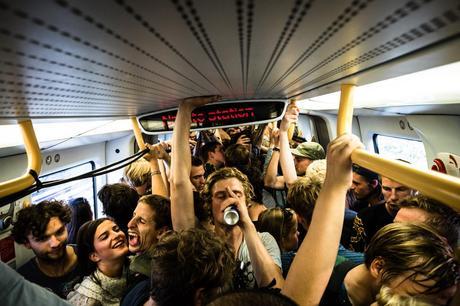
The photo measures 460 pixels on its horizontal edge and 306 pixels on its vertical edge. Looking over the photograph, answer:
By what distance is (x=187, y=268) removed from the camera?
1195 mm

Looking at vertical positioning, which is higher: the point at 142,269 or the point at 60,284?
the point at 142,269

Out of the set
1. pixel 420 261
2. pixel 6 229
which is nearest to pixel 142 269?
pixel 420 261

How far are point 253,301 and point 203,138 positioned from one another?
15.7 ft

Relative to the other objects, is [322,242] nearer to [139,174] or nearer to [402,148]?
[139,174]

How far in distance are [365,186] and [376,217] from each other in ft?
1.57

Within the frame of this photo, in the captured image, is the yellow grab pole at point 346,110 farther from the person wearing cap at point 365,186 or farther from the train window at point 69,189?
the train window at point 69,189

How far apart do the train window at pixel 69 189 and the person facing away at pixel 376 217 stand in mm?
3437

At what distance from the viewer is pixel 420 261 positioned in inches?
48.6

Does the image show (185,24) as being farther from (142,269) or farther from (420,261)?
(142,269)

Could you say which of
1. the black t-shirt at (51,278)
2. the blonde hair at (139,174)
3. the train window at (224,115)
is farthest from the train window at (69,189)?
the train window at (224,115)

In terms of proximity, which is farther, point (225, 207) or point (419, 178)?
point (225, 207)

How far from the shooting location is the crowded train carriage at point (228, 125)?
0.40 meters

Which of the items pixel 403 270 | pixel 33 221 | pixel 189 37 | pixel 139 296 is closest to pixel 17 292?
pixel 139 296

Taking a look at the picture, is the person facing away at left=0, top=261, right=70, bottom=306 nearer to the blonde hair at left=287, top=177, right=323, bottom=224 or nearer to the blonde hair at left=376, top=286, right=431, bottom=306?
the blonde hair at left=376, top=286, right=431, bottom=306
